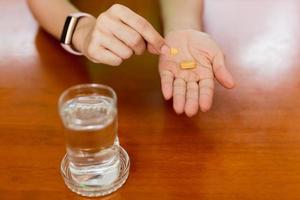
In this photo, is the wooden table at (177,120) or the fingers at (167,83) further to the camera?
the fingers at (167,83)

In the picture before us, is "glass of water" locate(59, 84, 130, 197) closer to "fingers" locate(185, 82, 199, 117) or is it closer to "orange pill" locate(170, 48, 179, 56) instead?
"fingers" locate(185, 82, 199, 117)

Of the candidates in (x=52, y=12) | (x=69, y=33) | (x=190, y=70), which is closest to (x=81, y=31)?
(x=69, y=33)

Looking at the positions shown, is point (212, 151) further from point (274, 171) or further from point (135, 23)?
point (135, 23)

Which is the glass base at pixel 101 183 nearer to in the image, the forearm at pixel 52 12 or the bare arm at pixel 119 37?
the bare arm at pixel 119 37

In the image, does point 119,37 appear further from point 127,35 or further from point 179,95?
point 179,95

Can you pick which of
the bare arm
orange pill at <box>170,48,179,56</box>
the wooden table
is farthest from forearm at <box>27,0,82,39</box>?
orange pill at <box>170,48,179,56</box>

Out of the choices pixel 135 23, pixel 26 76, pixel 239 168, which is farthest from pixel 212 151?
pixel 26 76

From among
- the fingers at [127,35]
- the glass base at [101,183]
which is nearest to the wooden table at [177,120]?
the glass base at [101,183]

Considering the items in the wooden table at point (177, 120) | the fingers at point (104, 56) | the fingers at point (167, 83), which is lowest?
the wooden table at point (177, 120)
